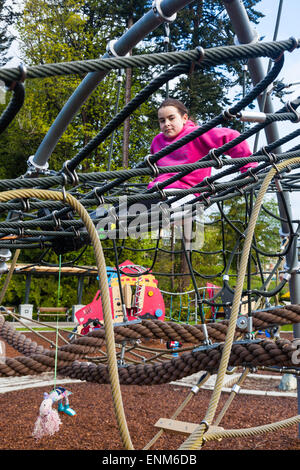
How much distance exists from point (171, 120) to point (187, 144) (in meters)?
0.26

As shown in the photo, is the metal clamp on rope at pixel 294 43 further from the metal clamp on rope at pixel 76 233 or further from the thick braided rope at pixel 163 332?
the metal clamp on rope at pixel 76 233

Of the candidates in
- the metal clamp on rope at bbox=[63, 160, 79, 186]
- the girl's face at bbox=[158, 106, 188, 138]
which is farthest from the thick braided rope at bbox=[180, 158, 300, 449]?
the girl's face at bbox=[158, 106, 188, 138]

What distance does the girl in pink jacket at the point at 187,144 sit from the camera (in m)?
2.47

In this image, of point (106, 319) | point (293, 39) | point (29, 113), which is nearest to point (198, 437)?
point (106, 319)

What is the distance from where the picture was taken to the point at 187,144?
8.81 ft

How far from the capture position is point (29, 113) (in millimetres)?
13953

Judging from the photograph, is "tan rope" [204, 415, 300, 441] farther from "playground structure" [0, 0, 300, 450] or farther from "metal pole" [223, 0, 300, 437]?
"metal pole" [223, 0, 300, 437]

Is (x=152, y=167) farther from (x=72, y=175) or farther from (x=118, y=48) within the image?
(x=118, y=48)

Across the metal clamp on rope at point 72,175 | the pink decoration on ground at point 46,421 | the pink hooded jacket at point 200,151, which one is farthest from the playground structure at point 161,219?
the pink decoration on ground at point 46,421

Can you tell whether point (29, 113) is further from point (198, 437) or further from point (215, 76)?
point (198, 437)

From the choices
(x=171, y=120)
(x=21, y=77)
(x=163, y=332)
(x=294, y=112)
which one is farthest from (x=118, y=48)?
(x=163, y=332)

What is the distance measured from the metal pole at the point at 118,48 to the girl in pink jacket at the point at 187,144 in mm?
636

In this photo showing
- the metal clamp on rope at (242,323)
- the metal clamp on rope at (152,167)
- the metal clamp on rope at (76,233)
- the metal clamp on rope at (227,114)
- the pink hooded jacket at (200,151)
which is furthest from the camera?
the pink hooded jacket at (200,151)
